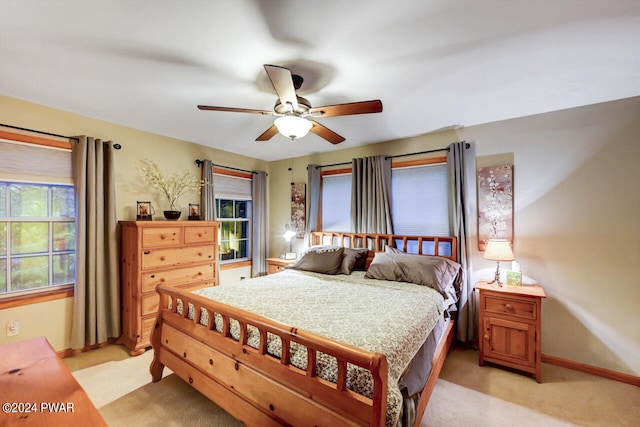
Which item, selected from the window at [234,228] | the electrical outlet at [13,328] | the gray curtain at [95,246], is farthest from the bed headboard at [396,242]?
the electrical outlet at [13,328]

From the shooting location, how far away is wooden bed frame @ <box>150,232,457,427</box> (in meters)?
1.19

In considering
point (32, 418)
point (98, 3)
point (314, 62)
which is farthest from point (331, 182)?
point (32, 418)

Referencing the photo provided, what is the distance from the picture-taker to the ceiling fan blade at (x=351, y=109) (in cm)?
183

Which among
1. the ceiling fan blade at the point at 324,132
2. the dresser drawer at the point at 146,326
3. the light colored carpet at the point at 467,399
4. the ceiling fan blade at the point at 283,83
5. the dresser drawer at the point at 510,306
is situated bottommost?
the light colored carpet at the point at 467,399

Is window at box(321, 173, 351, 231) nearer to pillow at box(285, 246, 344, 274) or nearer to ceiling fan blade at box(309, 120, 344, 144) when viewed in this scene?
pillow at box(285, 246, 344, 274)

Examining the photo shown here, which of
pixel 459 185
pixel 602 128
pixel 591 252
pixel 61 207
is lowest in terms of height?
pixel 591 252

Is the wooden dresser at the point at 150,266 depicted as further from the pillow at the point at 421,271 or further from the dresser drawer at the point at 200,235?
the pillow at the point at 421,271

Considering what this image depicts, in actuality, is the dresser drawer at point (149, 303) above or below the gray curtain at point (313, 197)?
below

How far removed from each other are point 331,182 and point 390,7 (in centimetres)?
292

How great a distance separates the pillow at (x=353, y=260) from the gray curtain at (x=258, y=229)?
1.82 m

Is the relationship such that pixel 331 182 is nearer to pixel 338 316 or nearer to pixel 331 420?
pixel 338 316

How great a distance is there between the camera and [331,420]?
1254 mm

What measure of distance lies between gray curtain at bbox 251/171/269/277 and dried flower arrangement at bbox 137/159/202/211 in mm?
987

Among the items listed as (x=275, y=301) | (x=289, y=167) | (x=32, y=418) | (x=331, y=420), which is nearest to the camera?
(x=32, y=418)
